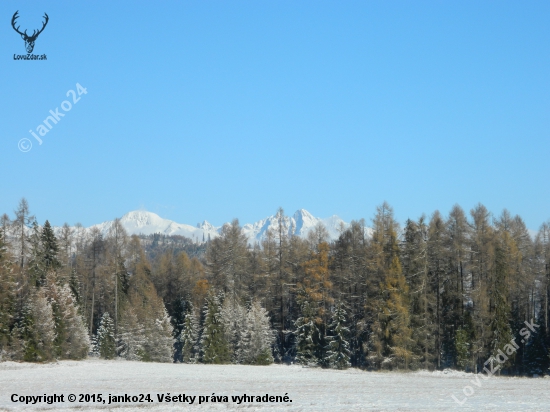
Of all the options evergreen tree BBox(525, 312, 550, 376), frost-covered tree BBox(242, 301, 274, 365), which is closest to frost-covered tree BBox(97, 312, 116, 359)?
frost-covered tree BBox(242, 301, 274, 365)

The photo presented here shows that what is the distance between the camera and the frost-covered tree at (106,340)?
67.4 m

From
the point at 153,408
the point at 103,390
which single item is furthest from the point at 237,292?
the point at 153,408

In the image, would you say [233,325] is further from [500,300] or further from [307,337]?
[500,300]

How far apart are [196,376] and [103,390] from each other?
11.3m

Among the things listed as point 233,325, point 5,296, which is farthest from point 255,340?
point 5,296

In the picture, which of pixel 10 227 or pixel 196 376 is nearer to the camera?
pixel 196 376

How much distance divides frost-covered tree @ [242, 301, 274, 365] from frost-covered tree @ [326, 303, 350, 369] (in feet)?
22.2

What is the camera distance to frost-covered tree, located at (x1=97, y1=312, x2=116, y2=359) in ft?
221

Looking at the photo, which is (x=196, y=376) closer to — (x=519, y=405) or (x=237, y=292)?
(x=519, y=405)

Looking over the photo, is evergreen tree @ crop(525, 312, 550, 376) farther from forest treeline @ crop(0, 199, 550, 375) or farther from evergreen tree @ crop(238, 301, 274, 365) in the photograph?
evergreen tree @ crop(238, 301, 274, 365)

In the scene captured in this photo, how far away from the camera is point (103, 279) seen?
8431cm

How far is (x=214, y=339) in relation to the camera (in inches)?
2495

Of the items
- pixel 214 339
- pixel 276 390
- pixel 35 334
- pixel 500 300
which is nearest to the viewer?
pixel 276 390

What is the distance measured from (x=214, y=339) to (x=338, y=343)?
14.3 meters
